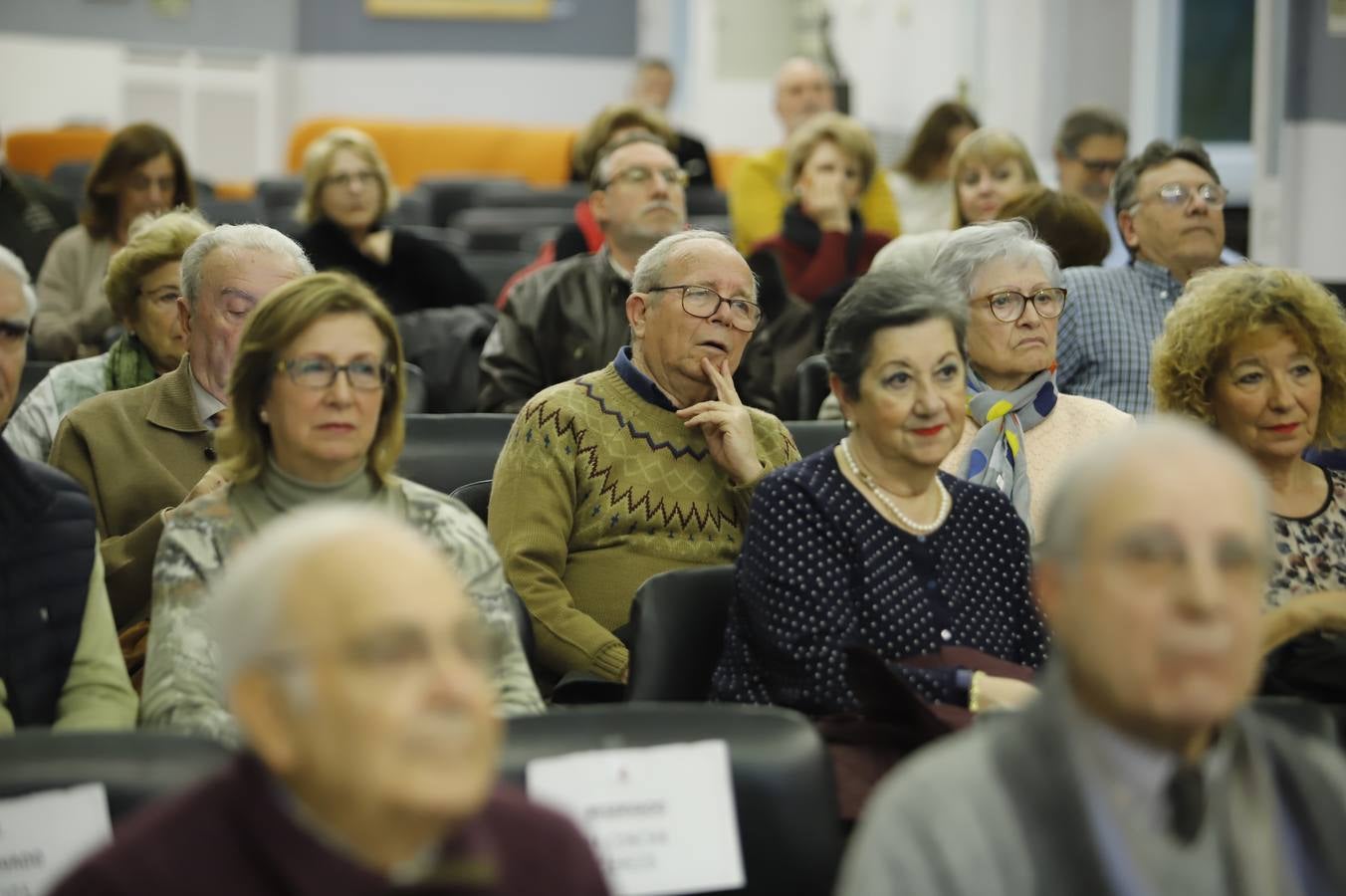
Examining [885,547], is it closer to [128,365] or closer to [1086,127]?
[128,365]

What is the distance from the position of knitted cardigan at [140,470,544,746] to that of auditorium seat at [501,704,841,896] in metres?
0.33

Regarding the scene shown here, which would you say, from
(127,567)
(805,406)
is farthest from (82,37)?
(127,567)

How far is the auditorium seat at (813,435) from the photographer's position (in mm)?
3415

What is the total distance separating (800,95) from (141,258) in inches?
168

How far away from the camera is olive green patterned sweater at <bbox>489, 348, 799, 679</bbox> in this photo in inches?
115

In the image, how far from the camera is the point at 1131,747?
4.82ft

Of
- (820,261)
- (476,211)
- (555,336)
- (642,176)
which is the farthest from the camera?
(476,211)

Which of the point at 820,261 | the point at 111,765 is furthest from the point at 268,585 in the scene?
the point at 820,261

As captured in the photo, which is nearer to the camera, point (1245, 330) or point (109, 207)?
point (1245, 330)

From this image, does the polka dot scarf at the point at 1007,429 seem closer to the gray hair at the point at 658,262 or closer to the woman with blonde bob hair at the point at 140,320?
the gray hair at the point at 658,262

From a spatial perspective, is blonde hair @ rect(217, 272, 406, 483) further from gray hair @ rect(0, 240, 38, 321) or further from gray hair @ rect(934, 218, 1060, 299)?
gray hair @ rect(934, 218, 1060, 299)

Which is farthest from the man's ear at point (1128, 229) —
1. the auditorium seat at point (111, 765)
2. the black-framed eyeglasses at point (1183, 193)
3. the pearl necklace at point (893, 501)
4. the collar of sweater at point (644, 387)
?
the auditorium seat at point (111, 765)

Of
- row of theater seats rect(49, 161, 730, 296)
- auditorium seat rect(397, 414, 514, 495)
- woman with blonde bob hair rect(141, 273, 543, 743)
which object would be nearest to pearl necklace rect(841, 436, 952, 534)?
woman with blonde bob hair rect(141, 273, 543, 743)

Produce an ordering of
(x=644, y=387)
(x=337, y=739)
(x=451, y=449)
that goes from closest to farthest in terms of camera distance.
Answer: (x=337, y=739)
(x=644, y=387)
(x=451, y=449)
